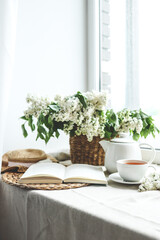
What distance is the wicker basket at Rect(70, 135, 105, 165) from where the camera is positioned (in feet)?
3.55

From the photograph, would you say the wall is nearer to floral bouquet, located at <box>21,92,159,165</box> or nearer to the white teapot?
floral bouquet, located at <box>21,92,159,165</box>

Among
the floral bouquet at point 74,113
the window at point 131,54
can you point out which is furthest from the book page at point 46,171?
the window at point 131,54

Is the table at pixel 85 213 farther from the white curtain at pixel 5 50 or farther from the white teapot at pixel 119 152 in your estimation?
the white curtain at pixel 5 50

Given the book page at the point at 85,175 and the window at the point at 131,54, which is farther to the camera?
the window at the point at 131,54

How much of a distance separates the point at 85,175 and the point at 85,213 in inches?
9.5

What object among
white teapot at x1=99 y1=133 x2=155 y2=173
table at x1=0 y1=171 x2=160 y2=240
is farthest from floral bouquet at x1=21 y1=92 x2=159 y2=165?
table at x1=0 y1=171 x2=160 y2=240

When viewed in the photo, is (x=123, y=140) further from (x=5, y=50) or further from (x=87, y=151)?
(x=5, y=50)

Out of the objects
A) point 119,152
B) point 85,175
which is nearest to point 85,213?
point 85,175

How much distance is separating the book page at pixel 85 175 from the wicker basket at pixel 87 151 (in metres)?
0.14

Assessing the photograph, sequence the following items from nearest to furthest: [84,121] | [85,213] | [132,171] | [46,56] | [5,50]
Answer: [85,213] < [132,171] < [5,50] < [84,121] < [46,56]

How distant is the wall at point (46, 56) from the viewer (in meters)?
1.33

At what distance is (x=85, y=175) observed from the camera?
32.5 inches

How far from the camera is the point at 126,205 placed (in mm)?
617

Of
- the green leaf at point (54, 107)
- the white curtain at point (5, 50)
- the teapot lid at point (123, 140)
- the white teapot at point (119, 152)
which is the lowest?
the white teapot at point (119, 152)
